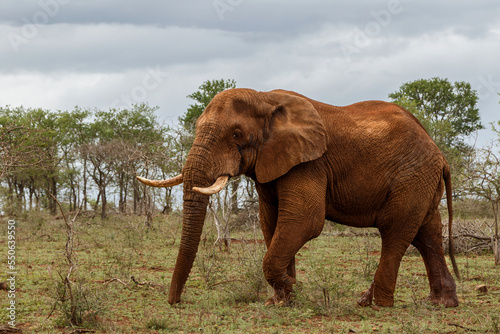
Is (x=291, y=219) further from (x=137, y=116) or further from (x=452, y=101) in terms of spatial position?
(x=452, y=101)

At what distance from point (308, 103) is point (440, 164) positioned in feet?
7.18

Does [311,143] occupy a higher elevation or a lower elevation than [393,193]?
higher

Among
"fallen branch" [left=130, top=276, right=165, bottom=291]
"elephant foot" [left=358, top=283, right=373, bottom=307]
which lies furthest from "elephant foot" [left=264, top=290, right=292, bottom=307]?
"fallen branch" [left=130, top=276, right=165, bottom=291]

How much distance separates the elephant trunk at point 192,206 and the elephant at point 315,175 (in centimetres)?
1

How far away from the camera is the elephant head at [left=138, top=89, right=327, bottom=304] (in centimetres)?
730

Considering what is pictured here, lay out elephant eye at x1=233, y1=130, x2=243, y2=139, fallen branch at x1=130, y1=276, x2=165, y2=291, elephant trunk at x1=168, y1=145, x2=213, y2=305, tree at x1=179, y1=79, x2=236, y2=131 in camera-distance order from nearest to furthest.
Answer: elephant trunk at x1=168, y1=145, x2=213, y2=305 < elephant eye at x1=233, y1=130, x2=243, y2=139 < fallen branch at x1=130, y1=276, x2=165, y2=291 < tree at x1=179, y1=79, x2=236, y2=131

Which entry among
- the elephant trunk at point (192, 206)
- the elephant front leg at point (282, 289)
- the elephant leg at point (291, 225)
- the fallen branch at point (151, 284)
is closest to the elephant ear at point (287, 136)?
the elephant leg at point (291, 225)

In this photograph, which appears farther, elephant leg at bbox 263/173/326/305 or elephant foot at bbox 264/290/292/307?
Result: elephant foot at bbox 264/290/292/307

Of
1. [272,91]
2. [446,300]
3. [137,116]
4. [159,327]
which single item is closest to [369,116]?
[272,91]

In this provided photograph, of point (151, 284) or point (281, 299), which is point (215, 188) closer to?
point (281, 299)

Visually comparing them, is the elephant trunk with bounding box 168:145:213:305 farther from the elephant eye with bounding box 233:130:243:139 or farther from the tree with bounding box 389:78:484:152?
the tree with bounding box 389:78:484:152

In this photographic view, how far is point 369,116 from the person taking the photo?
8414mm

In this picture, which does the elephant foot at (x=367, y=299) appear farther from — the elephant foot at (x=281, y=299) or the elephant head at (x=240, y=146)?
the elephant head at (x=240, y=146)

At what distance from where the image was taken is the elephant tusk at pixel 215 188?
6840mm
